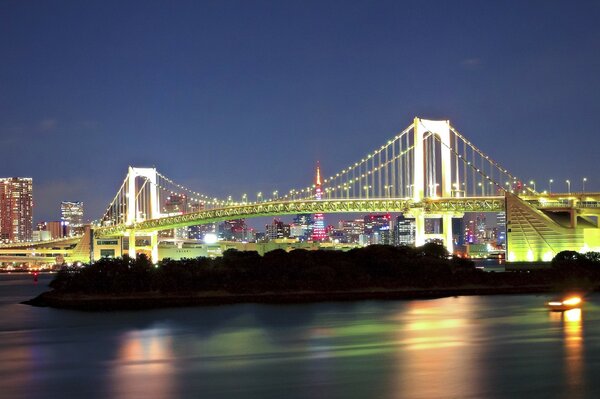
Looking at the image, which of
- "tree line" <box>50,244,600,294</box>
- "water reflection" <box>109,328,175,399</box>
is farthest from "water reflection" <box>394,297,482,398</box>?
"tree line" <box>50,244,600,294</box>

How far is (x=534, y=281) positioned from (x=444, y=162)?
11.1 metres

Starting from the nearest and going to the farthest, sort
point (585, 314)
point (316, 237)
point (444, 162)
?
point (585, 314)
point (444, 162)
point (316, 237)

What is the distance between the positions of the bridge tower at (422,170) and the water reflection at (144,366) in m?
26.5

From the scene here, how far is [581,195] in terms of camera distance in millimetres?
52688

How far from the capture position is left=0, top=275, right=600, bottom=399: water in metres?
20.9

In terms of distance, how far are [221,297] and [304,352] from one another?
712 inches

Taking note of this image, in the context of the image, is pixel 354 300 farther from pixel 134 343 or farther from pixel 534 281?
pixel 134 343

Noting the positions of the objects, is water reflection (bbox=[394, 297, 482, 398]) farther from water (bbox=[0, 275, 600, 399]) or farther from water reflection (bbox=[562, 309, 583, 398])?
water reflection (bbox=[562, 309, 583, 398])

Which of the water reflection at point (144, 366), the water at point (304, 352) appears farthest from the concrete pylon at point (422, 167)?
the water reflection at point (144, 366)

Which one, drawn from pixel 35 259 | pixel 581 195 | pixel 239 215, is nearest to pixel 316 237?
pixel 35 259

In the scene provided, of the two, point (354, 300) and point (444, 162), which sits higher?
point (444, 162)

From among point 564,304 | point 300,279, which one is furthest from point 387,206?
point 564,304

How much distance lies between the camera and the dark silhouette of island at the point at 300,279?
1710 inches

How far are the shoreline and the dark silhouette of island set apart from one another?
0.04 meters
